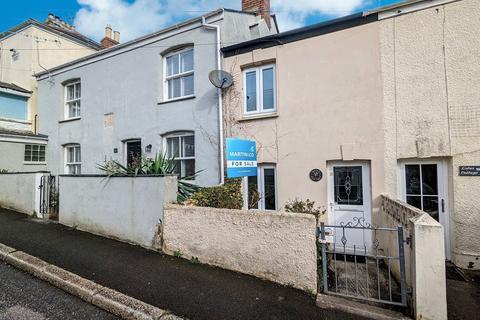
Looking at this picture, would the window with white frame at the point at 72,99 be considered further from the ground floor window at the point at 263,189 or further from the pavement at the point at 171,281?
the ground floor window at the point at 263,189

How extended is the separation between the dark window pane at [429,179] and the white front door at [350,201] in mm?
1074

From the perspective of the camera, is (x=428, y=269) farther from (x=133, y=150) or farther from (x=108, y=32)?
(x=108, y=32)

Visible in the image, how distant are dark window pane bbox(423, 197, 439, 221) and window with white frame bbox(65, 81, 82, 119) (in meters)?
11.9

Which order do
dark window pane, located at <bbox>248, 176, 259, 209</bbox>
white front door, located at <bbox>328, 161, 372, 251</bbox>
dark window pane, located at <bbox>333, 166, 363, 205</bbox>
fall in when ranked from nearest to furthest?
white front door, located at <bbox>328, 161, 372, 251</bbox> → dark window pane, located at <bbox>333, 166, 363, 205</bbox> → dark window pane, located at <bbox>248, 176, 259, 209</bbox>

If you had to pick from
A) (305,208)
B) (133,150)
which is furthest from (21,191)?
(305,208)

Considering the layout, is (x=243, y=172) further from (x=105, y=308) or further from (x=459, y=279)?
(x=459, y=279)

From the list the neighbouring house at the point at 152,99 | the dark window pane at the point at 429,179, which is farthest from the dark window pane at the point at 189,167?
the dark window pane at the point at 429,179

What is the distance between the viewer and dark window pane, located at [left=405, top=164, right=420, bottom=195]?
5828 mm

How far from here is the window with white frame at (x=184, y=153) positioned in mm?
8359

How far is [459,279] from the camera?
4762 millimetres

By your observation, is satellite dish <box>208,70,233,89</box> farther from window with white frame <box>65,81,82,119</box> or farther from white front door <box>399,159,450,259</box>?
window with white frame <box>65,81,82,119</box>

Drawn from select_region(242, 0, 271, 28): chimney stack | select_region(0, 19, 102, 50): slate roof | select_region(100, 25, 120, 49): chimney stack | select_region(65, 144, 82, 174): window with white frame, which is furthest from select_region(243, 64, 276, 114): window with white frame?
select_region(0, 19, 102, 50): slate roof

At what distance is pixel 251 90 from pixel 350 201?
3.85 meters

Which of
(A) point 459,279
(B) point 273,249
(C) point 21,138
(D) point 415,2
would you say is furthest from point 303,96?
(C) point 21,138
